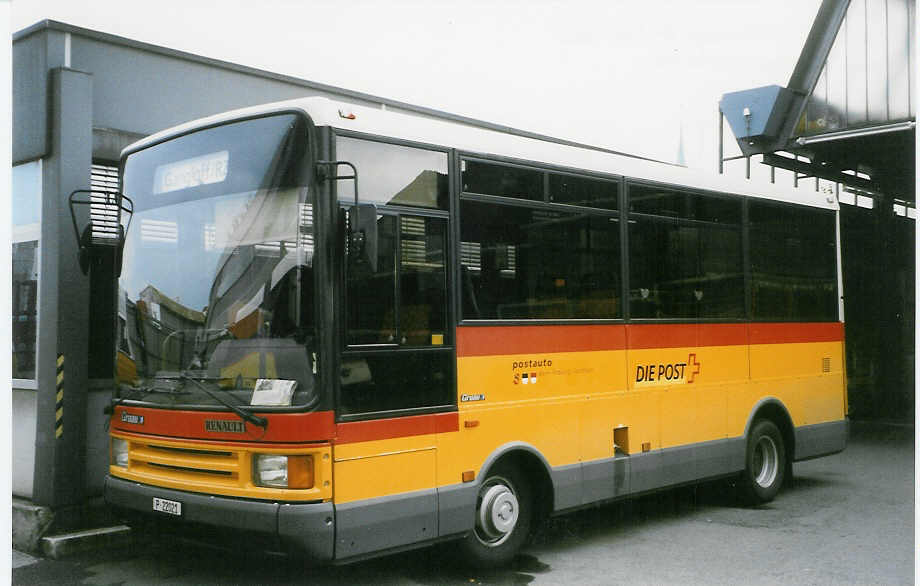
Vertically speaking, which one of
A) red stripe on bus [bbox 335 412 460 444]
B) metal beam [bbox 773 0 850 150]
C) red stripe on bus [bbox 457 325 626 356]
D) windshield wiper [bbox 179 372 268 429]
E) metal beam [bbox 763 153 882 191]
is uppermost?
metal beam [bbox 773 0 850 150]

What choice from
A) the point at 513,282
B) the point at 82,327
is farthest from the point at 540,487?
the point at 82,327

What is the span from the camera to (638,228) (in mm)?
8359

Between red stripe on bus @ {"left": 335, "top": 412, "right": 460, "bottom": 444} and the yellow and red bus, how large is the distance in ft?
0.04

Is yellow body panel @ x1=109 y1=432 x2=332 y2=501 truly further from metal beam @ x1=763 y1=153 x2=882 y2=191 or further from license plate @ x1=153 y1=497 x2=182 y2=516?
metal beam @ x1=763 y1=153 x2=882 y2=191

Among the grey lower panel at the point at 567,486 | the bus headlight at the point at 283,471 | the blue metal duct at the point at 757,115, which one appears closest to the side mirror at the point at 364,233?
the bus headlight at the point at 283,471

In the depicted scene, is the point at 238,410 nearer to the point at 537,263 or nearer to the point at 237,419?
the point at 237,419

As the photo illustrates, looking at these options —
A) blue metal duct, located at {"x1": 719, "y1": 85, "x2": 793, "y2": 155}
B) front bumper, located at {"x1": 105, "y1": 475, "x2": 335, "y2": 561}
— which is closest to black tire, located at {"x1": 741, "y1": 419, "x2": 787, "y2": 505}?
blue metal duct, located at {"x1": 719, "y1": 85, "x2": 793, "y2": 155}

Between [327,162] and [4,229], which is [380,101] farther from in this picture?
[4,229]

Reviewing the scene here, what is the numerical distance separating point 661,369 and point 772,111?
639 centimetres

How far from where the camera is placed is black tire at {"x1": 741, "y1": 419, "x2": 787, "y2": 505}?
31.7 feet

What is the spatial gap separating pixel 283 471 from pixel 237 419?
1.50 feet

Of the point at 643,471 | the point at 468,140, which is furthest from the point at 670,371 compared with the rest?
the point at 468,140

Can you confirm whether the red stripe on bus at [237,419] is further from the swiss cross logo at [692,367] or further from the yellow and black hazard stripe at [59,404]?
the swiss cross logo at [692,367]

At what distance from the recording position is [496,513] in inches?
272
